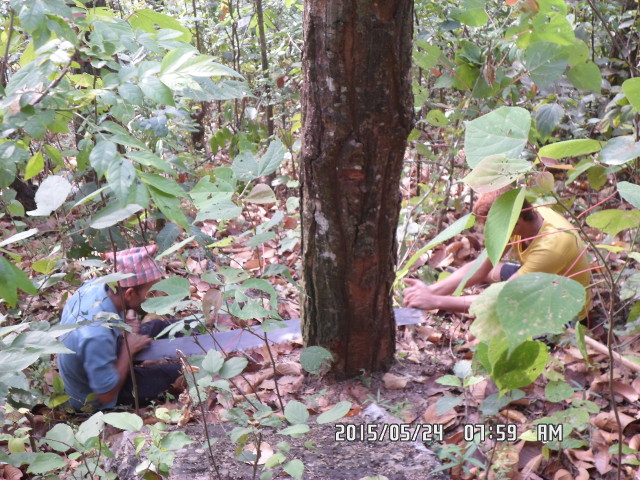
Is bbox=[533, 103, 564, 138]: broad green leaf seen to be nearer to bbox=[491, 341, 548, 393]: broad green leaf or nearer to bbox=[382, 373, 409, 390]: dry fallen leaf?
bbox=[382, 373, 409, 390]: dry fallen leaf

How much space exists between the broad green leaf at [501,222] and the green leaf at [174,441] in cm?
106

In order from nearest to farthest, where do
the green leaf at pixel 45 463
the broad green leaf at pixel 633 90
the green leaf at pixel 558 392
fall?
the broad green leaf at pixel 633 90 → the green leaf at pixel 45 463 → the green leaf at pixel 558 392

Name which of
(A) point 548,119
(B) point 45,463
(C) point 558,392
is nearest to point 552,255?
(A) point 548,119

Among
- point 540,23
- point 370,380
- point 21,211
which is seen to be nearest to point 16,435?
point 21,211

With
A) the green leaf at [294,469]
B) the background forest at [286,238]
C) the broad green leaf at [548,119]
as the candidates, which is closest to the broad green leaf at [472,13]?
the background forest at [286,238]

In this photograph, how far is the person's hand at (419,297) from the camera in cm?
290

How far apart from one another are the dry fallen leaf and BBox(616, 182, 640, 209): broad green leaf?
1653 millimetres

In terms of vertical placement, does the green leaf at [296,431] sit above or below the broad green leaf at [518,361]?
below

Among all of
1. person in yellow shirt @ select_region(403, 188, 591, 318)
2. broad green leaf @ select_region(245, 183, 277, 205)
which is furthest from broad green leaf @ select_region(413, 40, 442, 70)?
broad green leaf @ select_region(245, 183, 277, 205)

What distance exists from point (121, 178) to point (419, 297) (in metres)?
2.06

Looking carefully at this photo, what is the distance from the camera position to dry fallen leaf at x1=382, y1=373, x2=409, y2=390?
2445 mm

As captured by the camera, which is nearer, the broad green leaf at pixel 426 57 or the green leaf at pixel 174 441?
the green leaf at pixel 174 441

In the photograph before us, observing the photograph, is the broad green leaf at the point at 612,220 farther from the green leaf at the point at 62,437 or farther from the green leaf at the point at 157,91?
the green leaf at the point at 62,437

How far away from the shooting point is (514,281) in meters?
0.87
